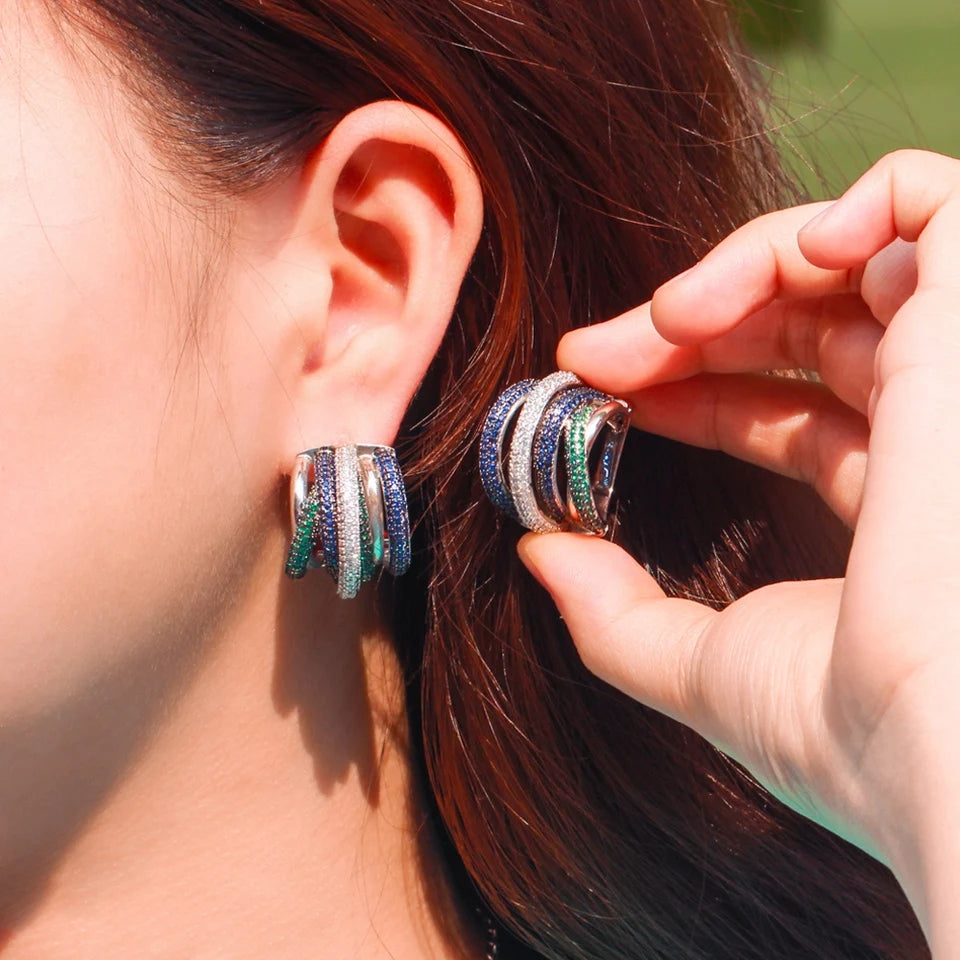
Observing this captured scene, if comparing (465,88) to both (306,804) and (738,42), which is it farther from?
(306,804)

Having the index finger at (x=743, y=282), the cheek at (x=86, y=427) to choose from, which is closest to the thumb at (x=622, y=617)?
the index finger at (x=743, y=282)

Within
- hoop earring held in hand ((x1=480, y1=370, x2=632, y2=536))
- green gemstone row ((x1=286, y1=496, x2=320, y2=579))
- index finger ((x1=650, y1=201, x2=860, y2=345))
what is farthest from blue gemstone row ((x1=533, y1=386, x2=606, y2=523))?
green gemstone row ((x1=286, y1=496, x2=320, y2=579))

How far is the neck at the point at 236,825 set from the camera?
4.23ft

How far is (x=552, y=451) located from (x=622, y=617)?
187 mm

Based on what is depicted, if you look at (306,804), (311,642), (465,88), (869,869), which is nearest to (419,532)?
(311,642)

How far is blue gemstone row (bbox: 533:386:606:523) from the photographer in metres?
1.20

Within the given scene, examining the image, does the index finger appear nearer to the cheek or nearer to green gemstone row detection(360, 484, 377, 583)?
green gemstone row detection(360, 484, 377, 583)

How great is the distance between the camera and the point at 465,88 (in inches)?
49.0

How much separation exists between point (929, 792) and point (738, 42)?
1.08m

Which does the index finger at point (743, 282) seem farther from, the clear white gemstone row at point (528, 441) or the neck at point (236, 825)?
the neck at point (236, 825)

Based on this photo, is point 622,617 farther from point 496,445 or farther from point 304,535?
point 304,535

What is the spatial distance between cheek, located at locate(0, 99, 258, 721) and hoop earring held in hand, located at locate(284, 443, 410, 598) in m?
0.09

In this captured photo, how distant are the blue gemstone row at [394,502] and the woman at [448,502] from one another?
0.05 metres

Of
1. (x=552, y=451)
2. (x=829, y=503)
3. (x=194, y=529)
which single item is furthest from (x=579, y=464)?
(x=194, y=529)
